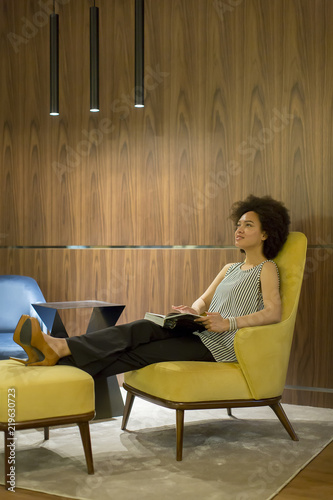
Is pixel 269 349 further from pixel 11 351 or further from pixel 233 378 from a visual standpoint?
pixel 11 351

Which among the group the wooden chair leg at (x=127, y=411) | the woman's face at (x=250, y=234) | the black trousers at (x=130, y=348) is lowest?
the wooden chair leg at (x=127, y=411)

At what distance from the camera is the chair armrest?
9.45ft

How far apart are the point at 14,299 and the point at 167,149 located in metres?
1.44

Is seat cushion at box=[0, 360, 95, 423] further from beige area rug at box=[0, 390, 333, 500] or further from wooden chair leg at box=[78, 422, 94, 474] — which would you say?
beige area rug at box=[0, 390, 333, 500]

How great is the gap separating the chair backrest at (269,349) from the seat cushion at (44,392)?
743 mm

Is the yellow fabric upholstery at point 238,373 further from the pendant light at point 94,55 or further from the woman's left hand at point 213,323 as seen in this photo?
the pendant light at point 94,55

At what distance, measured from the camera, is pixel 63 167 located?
4.61m

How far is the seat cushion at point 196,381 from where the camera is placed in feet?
9.23

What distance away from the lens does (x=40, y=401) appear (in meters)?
2.49

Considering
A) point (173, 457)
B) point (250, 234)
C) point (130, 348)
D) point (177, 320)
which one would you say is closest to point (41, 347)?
point (130, 348)

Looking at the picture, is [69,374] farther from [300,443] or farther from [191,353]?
[300,443]

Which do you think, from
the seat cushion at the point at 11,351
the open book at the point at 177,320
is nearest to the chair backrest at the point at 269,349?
the open book at the point at 177,320

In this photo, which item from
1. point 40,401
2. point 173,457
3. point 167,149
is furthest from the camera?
point 167,149

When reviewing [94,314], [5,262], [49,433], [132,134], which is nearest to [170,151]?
[132,134]
